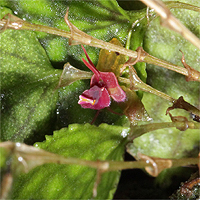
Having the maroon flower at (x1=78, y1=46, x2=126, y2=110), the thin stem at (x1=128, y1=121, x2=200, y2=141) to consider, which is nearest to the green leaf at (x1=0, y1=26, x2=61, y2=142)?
the maroon flower at (x1=78, y1=46, x2=126, y2=110)

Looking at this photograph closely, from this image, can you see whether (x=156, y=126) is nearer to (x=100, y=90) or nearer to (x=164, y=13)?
(x=100, y=90)

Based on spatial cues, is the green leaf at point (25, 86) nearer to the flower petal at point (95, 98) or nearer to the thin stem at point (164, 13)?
the flower petal at point (95, 98)

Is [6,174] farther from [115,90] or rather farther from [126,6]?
[126,6]

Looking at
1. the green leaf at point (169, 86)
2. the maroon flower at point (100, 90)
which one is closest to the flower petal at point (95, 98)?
the maroon flower at point (100, 90)

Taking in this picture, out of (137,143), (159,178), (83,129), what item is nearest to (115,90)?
(83,129)

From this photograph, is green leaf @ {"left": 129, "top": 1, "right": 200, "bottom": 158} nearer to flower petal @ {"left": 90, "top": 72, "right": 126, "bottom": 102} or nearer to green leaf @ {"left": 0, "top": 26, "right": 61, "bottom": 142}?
flower petal @ {"left": 90, "top": 72, "right": 126, "bottom": 102}

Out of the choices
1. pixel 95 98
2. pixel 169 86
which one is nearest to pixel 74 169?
pixel 95 98
